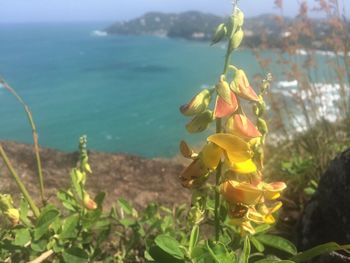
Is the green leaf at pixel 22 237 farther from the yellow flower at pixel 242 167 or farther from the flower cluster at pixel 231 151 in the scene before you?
the yellow flower at pixel 242 167

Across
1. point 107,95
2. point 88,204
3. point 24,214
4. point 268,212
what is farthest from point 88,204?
point 107,95

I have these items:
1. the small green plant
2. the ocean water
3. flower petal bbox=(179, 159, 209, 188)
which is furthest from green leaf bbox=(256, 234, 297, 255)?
the ocean water

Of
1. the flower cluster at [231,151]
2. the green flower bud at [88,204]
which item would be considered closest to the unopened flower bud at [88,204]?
the green flower bud at [88,204]

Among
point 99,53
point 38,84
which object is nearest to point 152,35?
point 99,53

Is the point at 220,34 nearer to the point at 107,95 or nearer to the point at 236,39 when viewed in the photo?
the point at 236,39

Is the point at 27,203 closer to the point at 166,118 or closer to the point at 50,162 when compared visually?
the point at 50,162
